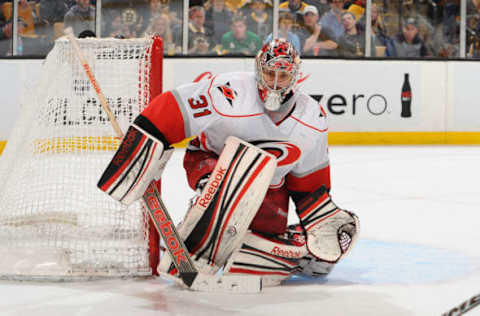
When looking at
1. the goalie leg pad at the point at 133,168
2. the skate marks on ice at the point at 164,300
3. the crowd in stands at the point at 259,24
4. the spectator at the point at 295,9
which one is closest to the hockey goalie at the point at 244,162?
the goalie leg pad at the point at 133,168

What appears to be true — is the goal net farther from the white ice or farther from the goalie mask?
the goalie mask

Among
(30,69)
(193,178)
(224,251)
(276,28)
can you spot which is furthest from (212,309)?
(276,28)

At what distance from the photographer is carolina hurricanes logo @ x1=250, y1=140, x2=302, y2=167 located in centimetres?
247

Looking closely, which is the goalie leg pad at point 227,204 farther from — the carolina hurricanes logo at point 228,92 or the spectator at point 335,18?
the spectator at point 335,18

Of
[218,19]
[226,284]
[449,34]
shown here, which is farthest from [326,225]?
[449,34]

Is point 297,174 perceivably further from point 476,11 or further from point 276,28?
point 476,11

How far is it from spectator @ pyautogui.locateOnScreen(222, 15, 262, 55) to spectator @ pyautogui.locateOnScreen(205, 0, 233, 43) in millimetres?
49

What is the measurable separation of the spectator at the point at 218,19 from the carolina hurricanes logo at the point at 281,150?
17.6ft

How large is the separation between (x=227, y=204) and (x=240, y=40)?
18.1 ft

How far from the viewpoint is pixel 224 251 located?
2.46m

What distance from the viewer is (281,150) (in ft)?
8.15

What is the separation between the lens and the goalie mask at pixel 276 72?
240cm

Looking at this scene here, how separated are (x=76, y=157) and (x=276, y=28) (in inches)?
203

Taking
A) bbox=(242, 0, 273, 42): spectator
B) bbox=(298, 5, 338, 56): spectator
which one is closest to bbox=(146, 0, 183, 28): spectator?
bbox=(242, 0, 273, 42): spectator
